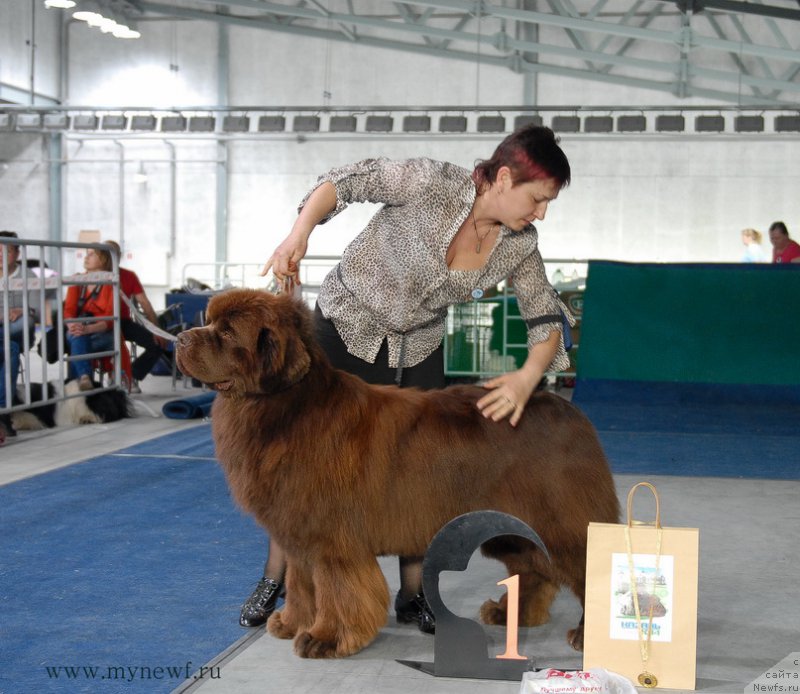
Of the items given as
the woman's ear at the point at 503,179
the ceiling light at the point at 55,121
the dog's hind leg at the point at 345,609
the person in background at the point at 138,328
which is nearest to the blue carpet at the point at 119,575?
the dog's hind leg at the point at 345,609

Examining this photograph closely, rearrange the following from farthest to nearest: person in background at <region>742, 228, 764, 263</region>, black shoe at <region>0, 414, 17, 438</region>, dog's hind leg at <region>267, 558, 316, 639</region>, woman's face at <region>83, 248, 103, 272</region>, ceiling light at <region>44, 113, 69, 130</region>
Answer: ceiling light at <region>44, 113, 69, 130</region> < person in background at <region>742, 228, 764, 263</region> < woman's face at <region>83, 248, 103, 272</region> < black shoe at <region>0, 414, 17, 438</region> < dog's hind leg at <region>267, 558, 316, 639</region>

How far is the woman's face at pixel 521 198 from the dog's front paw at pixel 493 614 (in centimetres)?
129

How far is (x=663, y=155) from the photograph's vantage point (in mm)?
18047

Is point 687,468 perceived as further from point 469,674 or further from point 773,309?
point 469,674

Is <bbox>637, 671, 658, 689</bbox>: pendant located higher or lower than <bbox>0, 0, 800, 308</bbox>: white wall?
lower

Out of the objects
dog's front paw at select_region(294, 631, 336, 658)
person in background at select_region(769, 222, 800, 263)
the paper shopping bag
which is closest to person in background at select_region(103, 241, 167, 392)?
dog's front paw at select_region(294, 631, 336, 658)

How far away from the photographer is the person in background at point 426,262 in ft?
8.93

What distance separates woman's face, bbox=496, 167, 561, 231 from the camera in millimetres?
2725

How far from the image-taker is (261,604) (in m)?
3.10

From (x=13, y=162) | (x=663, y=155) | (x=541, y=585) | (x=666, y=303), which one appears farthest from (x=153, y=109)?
(x=541, y=585)

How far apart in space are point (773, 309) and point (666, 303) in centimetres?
90

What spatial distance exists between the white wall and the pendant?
16.2m

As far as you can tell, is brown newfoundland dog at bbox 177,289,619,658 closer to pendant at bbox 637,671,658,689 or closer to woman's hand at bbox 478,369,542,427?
woman's hand at bbox 478,369,542,427

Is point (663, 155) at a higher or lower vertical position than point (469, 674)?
higher
